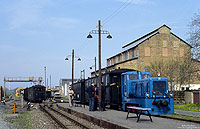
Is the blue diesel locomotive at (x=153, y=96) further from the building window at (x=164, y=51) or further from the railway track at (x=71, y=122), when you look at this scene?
the building window at (x=164, y=51)

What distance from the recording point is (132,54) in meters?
58.4

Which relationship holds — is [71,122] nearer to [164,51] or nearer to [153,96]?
[153,96]

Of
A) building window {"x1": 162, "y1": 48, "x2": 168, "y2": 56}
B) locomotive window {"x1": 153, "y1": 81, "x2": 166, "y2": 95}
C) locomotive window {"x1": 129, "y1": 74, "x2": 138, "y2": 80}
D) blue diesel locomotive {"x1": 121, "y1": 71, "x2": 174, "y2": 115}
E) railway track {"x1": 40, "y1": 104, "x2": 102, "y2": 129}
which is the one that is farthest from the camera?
building window {"x1": 162, "y1": 48, "x2": 168, "y2": 56}

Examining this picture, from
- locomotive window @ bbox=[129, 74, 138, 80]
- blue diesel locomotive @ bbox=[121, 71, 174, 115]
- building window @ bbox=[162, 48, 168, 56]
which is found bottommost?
blue diesel locomotive @ bbox=[121, 71, 174, 115]

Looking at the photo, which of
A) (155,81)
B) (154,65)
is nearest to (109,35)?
(155,81)

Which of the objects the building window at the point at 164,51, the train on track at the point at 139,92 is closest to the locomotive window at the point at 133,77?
the train on track at the point at 139,92

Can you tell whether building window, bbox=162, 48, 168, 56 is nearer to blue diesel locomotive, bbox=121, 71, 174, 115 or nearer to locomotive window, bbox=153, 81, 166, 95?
blue diesel locomotive, bbox=121, 71, 174, 115

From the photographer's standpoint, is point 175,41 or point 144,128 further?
point 175,41

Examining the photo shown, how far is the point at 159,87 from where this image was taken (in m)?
17.4

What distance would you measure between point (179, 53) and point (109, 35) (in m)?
36.9

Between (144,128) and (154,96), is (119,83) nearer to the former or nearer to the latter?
(154,96)

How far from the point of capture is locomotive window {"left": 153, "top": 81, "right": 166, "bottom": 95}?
Result: 56.7 ft

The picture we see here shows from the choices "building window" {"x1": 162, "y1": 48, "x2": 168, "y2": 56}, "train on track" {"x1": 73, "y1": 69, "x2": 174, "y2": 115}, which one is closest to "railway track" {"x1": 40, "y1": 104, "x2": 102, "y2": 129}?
"train on track" {"x1": 73, "y1": 69, "x2": 174, "y2": 115}

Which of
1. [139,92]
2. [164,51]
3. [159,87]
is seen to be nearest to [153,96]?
[159,87]
